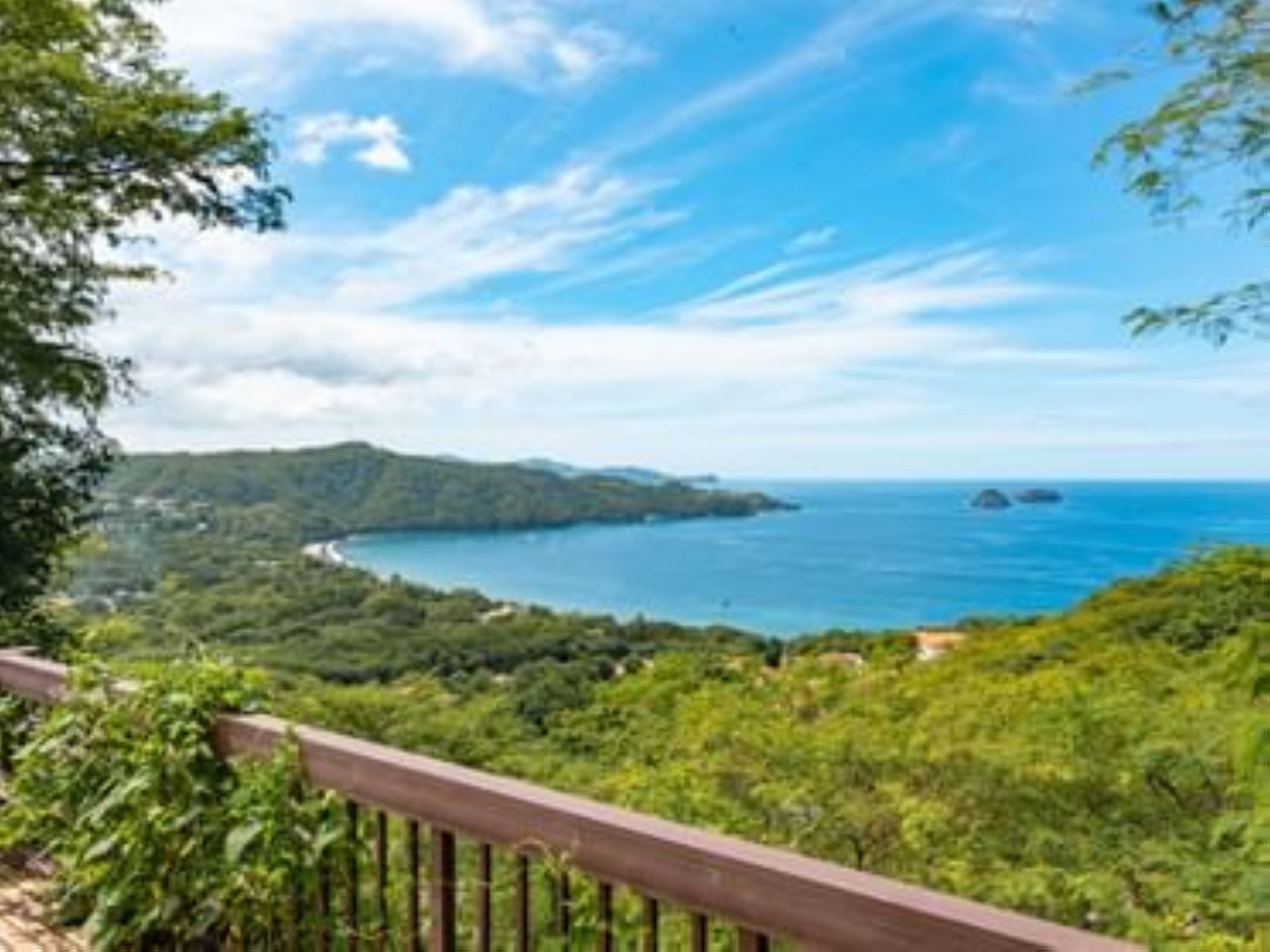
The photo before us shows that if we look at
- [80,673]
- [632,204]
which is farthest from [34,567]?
[632,204]

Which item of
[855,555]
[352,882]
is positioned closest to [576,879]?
[352,882]

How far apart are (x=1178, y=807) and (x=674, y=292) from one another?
17250 mm

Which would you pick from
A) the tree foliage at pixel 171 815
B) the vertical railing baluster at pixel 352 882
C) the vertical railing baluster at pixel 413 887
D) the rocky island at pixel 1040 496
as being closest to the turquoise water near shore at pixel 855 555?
the rocky island at pixel 1040 496

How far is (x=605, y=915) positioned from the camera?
1.61 meters

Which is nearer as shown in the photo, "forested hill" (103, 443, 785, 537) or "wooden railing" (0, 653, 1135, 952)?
"wooden railing" (0, 653, 1135, 952)

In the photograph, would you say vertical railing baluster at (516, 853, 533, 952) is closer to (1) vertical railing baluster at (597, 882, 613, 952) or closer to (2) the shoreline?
(1) vertical railing baluster at (597, 882, 613, 952)

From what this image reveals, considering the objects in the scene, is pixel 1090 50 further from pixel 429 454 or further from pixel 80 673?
pixel 429 454

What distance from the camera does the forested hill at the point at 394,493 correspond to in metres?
26.4

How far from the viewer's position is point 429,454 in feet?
149

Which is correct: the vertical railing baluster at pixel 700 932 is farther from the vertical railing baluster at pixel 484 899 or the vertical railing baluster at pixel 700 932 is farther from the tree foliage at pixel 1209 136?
the tree foliage at pixel 1209 136

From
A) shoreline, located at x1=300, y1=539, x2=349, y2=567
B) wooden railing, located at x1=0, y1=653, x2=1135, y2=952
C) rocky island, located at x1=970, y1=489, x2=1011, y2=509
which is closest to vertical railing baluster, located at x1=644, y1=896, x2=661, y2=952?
wooden railing, located at x1=0, y1=653, x2=1135, y2=952

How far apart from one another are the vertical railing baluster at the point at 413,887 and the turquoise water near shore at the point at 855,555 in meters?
1.86

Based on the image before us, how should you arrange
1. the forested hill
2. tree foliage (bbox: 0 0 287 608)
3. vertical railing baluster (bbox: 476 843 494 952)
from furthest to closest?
the forested hill → tree foliage (bbox: 0 0 287 608) → vertical railing baluster (bbox: 476 843 494 952)

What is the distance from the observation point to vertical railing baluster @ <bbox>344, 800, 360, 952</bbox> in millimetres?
2309
